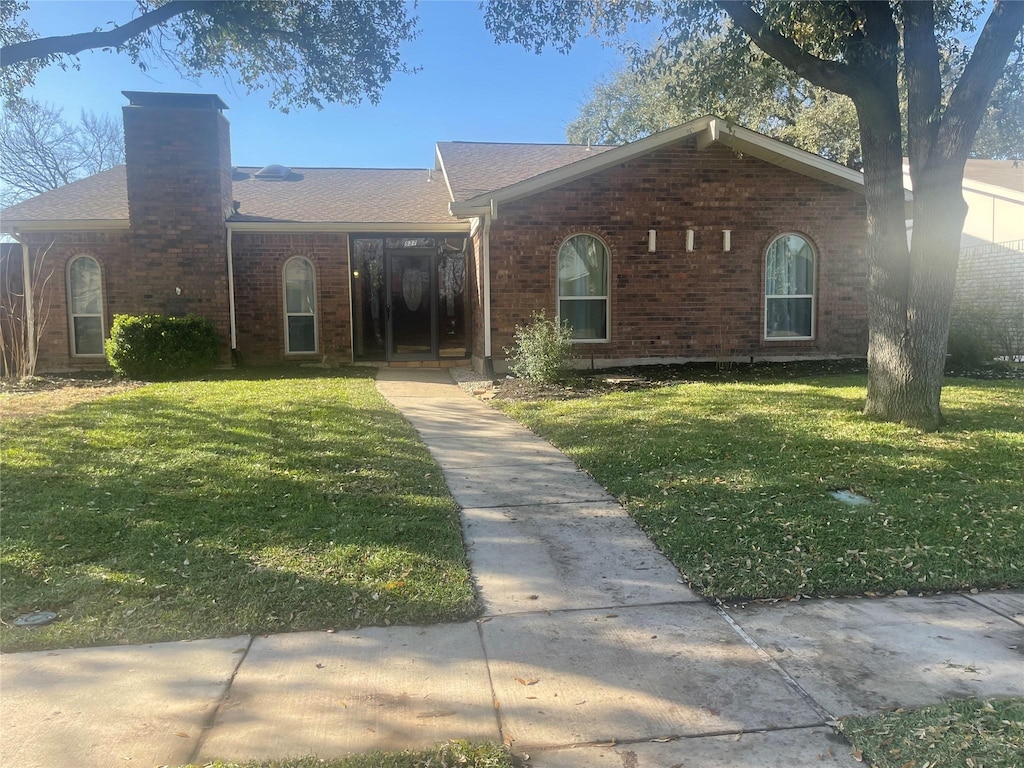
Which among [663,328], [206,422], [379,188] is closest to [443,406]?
[206,422]

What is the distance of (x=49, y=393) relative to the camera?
35.3 ft

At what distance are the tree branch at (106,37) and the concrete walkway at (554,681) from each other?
819cm

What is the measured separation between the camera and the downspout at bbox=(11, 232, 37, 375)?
12281 millimetres

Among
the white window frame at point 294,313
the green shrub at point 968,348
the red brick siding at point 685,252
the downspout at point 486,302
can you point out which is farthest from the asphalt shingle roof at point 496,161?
the green shrub at point 968,348

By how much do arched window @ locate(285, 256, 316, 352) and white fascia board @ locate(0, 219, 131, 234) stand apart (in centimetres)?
320

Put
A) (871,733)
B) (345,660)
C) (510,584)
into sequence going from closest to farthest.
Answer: (871,733)
(345,660)
(510,584)

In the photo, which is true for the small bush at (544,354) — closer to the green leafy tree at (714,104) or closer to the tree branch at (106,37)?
the green leafy tree at (714,104)

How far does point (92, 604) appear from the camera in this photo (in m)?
3.60

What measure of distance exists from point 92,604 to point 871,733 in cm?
362

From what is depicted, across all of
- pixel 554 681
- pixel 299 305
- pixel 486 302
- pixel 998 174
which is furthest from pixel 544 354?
pixel 998 174

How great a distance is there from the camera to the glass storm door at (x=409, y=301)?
14594 millimetres

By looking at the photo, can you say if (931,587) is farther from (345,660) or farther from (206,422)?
(206,422)

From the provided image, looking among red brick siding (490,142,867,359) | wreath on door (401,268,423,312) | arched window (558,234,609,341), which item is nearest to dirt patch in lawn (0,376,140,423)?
wreath on door (401,268,423,312)

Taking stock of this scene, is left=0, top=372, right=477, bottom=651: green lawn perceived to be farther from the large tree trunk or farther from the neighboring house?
the neighboring house
